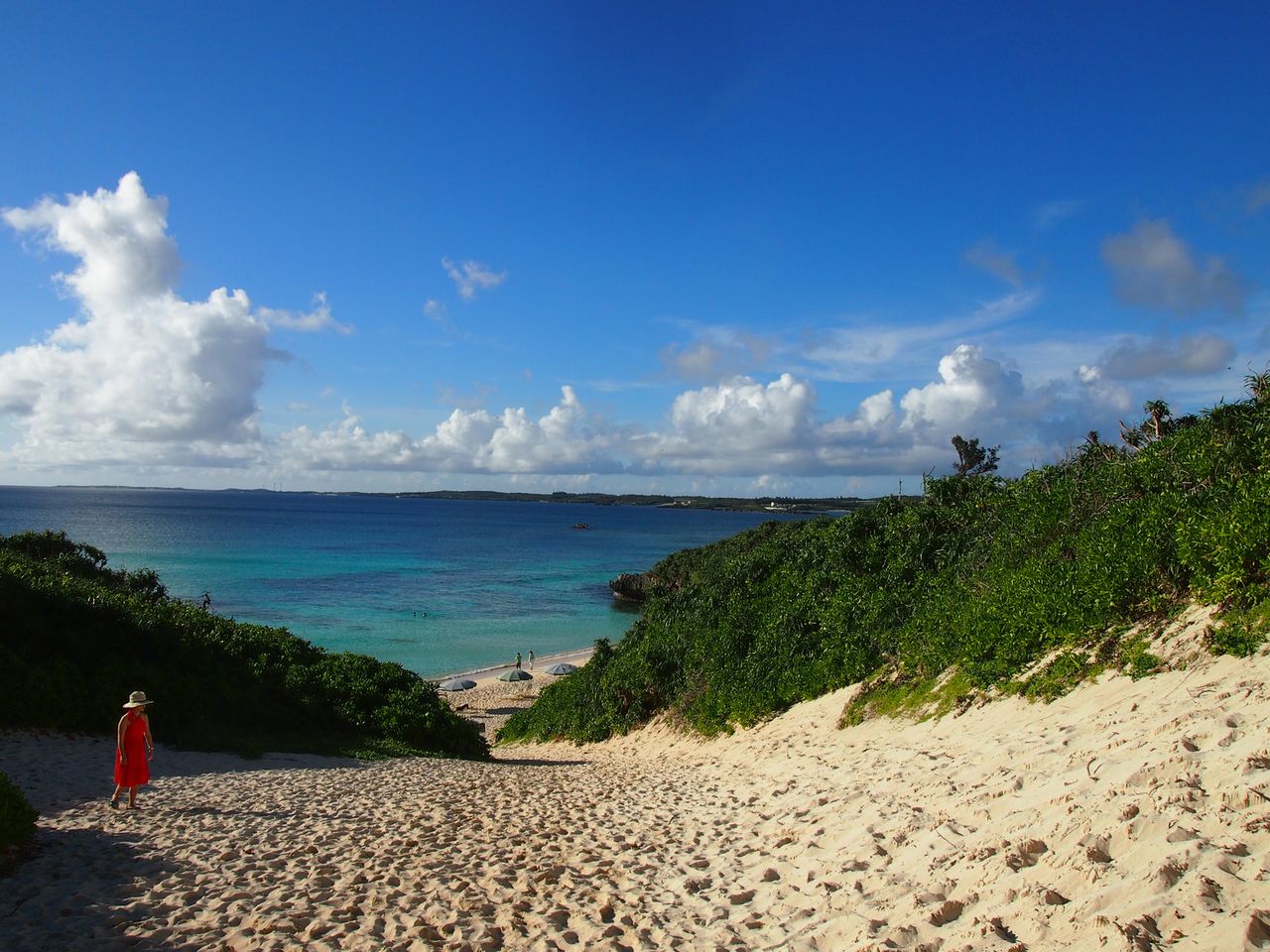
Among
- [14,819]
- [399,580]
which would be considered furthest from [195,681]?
[399,580]

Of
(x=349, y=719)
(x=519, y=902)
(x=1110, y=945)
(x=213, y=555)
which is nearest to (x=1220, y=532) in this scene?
(x=1110, y=945)

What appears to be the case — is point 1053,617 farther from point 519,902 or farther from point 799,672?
point 519,902

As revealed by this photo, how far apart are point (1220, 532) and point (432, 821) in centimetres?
856

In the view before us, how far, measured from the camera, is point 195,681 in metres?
15.6

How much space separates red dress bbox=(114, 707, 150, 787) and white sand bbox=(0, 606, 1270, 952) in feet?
1.23

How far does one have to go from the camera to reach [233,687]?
1623 centimetres

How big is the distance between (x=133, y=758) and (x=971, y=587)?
37.9 feet

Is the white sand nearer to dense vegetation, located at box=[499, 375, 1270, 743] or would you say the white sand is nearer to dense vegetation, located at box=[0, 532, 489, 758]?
dense vegetation, located at box=[499, 375, 1270, 743]

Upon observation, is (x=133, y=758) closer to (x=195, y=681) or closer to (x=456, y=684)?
(x=195, y=681)

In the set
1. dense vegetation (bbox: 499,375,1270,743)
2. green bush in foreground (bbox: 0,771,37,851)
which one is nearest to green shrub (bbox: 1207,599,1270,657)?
dense vegetation (bbox: 499,375,1270,743)

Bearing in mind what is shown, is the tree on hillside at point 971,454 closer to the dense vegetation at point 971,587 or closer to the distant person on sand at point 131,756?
the dense vegetation at point 971,587

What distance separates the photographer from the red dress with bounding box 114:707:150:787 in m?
9.02

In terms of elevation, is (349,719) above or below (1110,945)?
below

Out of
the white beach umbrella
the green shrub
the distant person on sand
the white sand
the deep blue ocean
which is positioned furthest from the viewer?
the deep blue ocean
